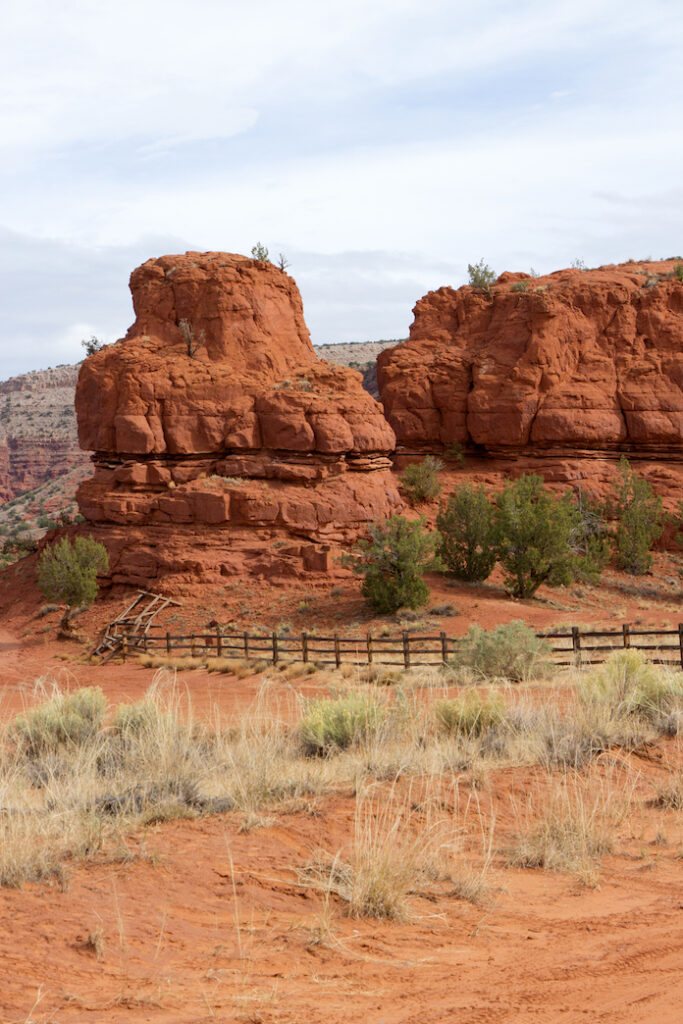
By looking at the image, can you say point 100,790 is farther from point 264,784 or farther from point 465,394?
point 465,394

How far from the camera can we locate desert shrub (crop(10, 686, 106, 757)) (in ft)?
30.8

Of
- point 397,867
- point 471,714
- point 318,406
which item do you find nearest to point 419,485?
point 318,406

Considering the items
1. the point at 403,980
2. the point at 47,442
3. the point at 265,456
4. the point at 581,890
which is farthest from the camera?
the point at 47,442

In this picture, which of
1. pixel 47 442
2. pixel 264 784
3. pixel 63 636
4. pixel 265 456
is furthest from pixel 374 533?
pixel 47 442

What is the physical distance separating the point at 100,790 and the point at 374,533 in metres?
20.0

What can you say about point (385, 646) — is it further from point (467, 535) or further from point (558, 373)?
point (558, 373)

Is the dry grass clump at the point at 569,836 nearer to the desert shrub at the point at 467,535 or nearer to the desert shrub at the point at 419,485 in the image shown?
the desert shrub at the point at 467,535

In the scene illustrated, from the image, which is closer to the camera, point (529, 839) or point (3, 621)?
point (529, 839)

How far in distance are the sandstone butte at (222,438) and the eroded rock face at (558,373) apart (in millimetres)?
6431

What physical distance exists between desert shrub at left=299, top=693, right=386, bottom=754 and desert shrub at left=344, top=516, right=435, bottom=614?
55.0 ft

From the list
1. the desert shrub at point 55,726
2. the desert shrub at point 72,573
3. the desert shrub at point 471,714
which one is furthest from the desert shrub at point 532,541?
the desert shrub at point 55,726

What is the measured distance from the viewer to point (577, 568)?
28094mm

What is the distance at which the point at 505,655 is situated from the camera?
15.1m

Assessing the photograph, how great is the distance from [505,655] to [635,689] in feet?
18.7
